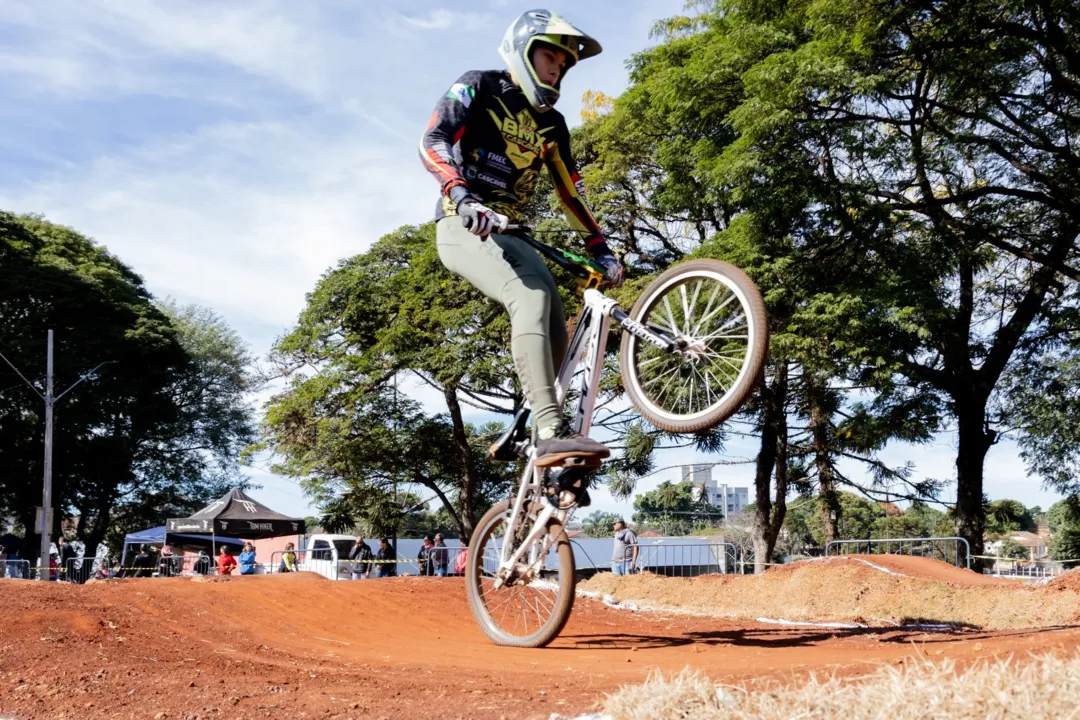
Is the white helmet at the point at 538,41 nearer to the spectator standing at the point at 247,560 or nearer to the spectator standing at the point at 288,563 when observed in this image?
the spectator standing at the point at 247,560

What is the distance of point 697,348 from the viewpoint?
20.3ft

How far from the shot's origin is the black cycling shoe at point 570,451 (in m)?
5.92

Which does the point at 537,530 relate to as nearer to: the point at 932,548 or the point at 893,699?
the point at 893,699

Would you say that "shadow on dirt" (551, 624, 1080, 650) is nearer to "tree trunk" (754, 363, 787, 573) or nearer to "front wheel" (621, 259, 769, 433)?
"front wheel" (621, 259, 769, 433)

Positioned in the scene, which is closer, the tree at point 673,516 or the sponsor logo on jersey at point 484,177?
the sponsor logo on jersey at point 484,177

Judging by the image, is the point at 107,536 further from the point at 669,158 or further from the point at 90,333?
the point at 669,158

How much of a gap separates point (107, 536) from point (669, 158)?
45122mm

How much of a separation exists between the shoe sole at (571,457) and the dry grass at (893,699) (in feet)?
8.12

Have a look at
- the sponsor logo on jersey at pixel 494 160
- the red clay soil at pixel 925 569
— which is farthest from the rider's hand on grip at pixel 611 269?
the red clay soil at pixel 925 569

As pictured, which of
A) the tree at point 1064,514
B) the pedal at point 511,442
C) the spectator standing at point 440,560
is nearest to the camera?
the pedal at point 511,442

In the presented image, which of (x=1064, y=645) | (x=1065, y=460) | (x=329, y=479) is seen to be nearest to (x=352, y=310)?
(x=329, y=479)

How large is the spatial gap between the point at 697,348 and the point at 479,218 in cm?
172

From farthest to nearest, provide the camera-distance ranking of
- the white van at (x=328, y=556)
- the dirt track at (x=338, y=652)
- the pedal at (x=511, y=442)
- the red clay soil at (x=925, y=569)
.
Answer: the white van at (x=328, y=556) → the red clay soil at (x=925, y=569) → the pedal at (x=511, y=442) → the dirt track at (x=338, y=652)

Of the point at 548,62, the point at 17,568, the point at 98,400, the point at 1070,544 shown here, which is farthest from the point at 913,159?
the point at 98,400
